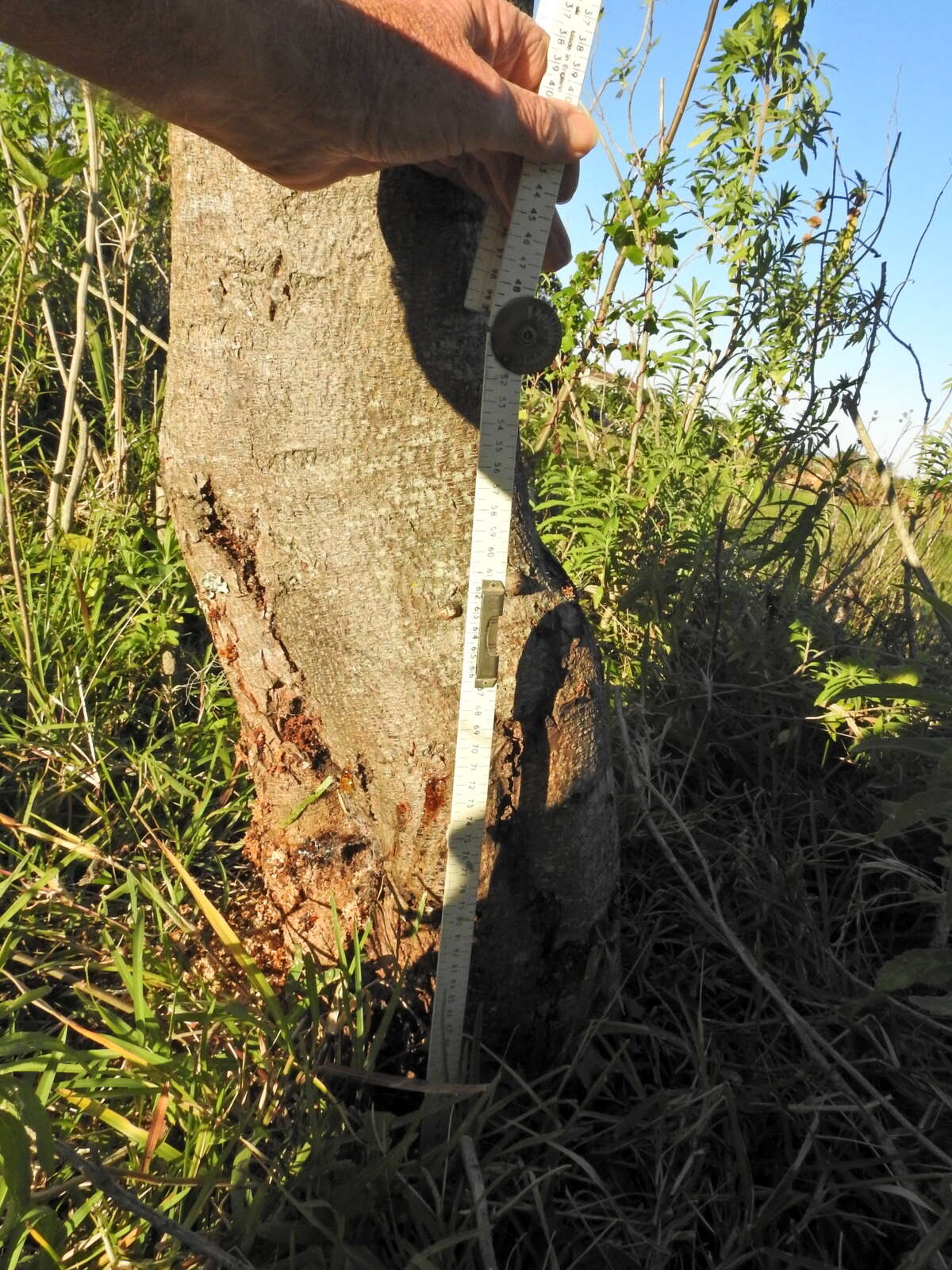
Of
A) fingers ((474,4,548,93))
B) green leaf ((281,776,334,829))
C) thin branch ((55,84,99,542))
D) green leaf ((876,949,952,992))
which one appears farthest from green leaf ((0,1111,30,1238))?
thin branch ((55,84,99,542))

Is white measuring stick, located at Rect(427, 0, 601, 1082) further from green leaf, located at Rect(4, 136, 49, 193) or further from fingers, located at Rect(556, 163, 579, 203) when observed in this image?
green leaf, located at Rect(4, 136, 49, 193)

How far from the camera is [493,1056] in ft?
5.11

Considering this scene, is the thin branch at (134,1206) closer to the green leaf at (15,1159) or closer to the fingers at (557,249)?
the green leaf at (15,1159)

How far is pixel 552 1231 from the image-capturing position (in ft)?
4.41

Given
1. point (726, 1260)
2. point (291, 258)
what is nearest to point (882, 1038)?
point (726, 1260)

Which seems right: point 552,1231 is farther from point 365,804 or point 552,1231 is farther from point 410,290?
point 410,290

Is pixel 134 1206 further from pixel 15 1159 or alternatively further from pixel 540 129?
pixel 540 129

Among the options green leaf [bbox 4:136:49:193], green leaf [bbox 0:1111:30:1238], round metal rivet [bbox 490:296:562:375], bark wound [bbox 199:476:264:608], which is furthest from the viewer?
green leaf [bbox 4:136:49:193]

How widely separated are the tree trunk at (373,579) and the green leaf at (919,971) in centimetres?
56

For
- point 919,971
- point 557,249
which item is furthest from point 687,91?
point 919,971

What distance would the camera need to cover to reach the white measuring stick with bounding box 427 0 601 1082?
51.8 inches

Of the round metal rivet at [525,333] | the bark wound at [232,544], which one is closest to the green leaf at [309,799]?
the bark wound at [232,544]

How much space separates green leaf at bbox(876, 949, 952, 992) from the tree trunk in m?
0.56

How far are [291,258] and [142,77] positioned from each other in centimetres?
40
